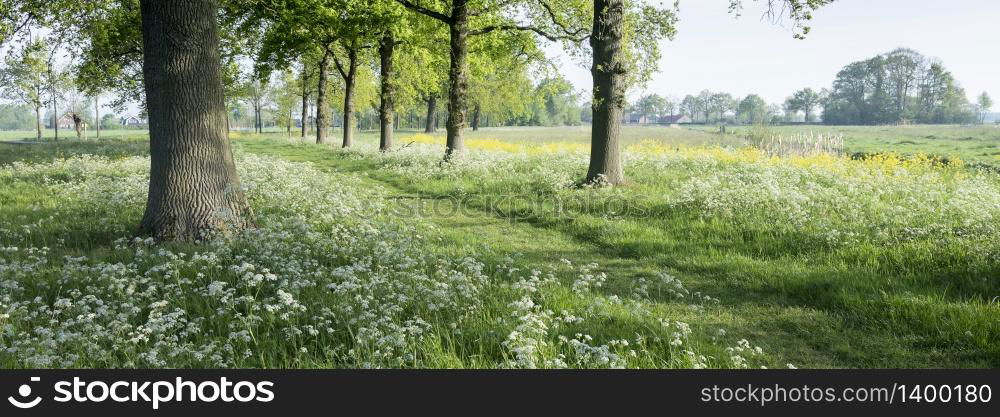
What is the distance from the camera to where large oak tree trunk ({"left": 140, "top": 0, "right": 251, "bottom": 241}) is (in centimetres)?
931

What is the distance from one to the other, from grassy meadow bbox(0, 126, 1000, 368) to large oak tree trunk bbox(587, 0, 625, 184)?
1.04 metres

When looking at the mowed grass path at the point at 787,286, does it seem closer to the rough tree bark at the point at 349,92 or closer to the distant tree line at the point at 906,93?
the rough tree bark at the point at 349,92

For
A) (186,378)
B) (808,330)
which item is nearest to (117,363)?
(186,378)

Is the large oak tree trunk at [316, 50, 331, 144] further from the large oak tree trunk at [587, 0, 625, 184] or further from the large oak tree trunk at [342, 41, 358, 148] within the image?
the large oak tree trunk at [587, 0, 625, 184]

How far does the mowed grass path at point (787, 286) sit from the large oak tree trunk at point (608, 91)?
338 cm

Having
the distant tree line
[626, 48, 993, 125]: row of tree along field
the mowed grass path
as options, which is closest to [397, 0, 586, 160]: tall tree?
the mowed grass path

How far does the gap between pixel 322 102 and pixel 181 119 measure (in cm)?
3565

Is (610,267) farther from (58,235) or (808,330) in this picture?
(58,235)

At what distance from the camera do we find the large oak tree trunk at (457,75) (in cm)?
2148

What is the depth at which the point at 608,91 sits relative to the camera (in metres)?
15.5

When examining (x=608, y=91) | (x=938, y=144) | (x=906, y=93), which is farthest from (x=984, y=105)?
(x=608, y=91)

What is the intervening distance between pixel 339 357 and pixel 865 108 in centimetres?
11182

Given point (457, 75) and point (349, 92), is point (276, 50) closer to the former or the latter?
point (349, 92)

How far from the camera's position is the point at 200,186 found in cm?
959
